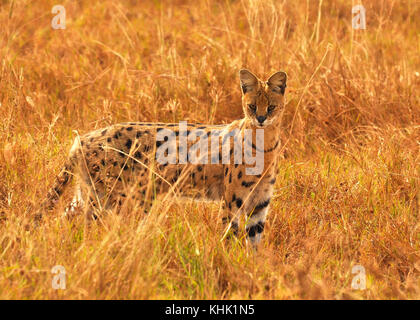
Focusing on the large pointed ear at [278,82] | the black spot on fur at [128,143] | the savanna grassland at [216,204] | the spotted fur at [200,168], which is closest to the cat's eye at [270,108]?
the spotted fur at [200,168]

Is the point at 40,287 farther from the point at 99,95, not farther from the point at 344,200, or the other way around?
the point at 99,95

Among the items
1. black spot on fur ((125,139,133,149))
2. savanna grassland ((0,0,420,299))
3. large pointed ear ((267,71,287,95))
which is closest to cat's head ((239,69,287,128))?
large pointed ear ((267,71,287,95))

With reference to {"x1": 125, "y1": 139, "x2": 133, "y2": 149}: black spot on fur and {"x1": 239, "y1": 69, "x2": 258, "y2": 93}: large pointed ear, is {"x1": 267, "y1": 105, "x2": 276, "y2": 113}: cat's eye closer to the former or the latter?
{"x1": 239, "y1": 69, "x2": 258, "y2": 93}: large pointed ear

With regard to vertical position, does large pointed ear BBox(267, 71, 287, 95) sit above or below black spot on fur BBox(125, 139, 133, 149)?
above

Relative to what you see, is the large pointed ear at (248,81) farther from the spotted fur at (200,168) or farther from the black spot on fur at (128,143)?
the black spot on fur at (128,143)

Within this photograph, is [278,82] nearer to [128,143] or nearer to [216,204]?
[216,204]

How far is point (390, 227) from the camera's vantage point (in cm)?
408

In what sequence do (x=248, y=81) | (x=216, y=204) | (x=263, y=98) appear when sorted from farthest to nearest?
(x=216, y=204)
(x=248, y=81)
(x=263, y=98)

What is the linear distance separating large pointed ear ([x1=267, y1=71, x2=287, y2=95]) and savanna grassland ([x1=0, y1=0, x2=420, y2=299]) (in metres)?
0.26

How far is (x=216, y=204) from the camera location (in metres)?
4.63

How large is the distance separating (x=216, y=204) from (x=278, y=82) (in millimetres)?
986

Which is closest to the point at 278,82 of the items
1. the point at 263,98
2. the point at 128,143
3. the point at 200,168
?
the point at 263,98

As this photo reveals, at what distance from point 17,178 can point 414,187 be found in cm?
280

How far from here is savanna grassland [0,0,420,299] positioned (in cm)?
325
